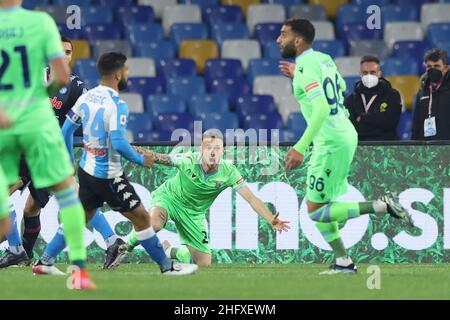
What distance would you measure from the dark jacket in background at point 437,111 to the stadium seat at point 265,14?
4.60 metres

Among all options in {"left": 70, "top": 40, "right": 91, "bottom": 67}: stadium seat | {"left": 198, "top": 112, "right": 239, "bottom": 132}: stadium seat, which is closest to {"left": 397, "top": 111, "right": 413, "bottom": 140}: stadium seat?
{"left": 198, "top": 112, "right": 239, "bottom": 132}: stadium seat

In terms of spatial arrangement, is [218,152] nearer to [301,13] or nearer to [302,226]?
[302,226]

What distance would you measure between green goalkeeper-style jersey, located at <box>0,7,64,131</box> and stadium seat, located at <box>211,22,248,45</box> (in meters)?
8.96

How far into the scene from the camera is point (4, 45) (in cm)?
747

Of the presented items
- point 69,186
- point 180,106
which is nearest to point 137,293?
point 69,186

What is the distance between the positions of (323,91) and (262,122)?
539 centimetres

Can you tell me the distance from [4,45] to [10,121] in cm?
52

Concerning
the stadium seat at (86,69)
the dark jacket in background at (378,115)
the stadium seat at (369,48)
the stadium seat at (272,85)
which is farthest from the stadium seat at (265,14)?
the dark jacket in background at (378,115)

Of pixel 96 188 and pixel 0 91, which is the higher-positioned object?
pixel 0 91

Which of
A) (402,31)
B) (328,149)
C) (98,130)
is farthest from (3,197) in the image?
(402,31)

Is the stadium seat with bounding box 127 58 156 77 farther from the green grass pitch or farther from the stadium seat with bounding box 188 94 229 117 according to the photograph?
the green grass pitch

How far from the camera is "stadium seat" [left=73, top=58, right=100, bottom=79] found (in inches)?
607

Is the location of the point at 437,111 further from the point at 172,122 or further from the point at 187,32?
the point at 187,32

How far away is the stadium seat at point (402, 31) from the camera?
54.4 ft
